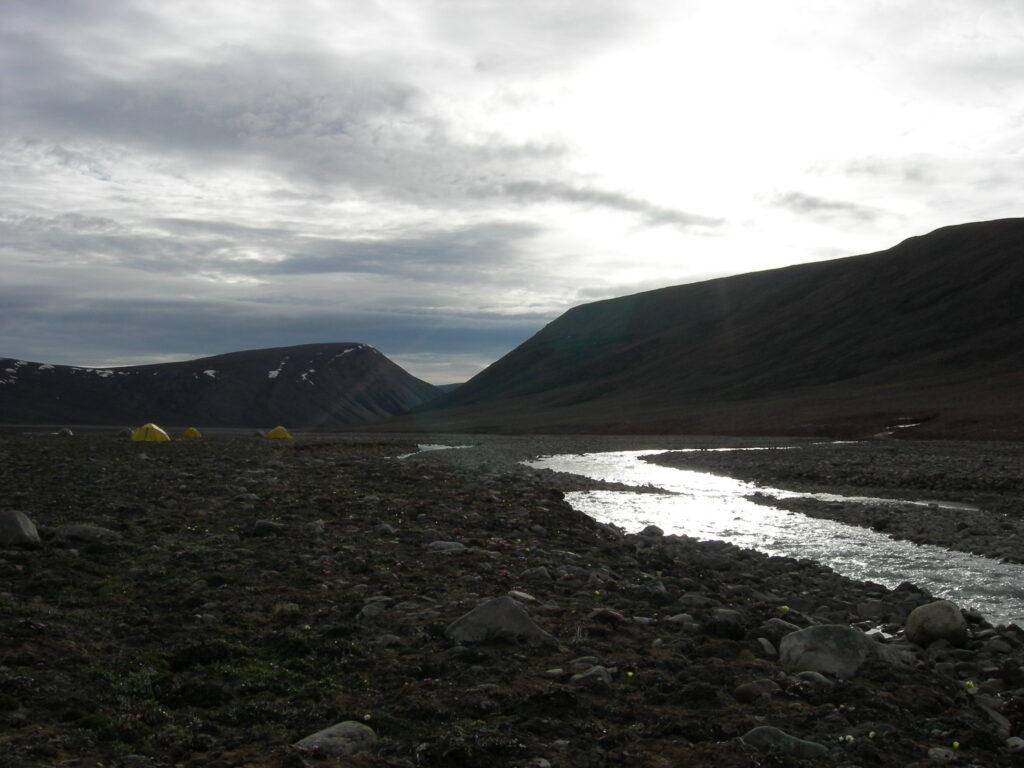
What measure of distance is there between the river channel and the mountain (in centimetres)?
4050

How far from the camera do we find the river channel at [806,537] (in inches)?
529

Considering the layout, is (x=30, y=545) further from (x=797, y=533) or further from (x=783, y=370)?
(x=783, y=370)

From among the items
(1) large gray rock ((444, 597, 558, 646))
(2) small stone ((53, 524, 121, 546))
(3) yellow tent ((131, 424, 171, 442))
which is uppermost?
(2) small stone ((53, 524, 121, 546))

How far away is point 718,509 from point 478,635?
1917cm

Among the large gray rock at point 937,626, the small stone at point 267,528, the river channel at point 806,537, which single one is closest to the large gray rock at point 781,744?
the large gray rock at point 937,626

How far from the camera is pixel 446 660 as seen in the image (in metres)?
6.86

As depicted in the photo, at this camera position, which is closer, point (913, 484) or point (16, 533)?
point (16, 533)

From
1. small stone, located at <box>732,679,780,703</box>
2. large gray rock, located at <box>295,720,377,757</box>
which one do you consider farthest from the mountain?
large gray rock, located at <box>295,720,377,757</box>

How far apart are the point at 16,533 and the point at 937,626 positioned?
1104 centimetres

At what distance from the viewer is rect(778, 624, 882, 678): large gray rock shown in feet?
23.4

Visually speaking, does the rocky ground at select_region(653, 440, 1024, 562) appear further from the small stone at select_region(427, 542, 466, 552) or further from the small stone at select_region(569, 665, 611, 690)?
the small stone at select_region(569, 665, 611, 690)

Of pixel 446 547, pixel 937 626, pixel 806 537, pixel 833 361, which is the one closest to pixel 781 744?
pixel 937 626

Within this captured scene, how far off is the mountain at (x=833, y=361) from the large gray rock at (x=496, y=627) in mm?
60704

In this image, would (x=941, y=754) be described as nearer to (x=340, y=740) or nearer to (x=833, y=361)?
(x=340, y=740)
